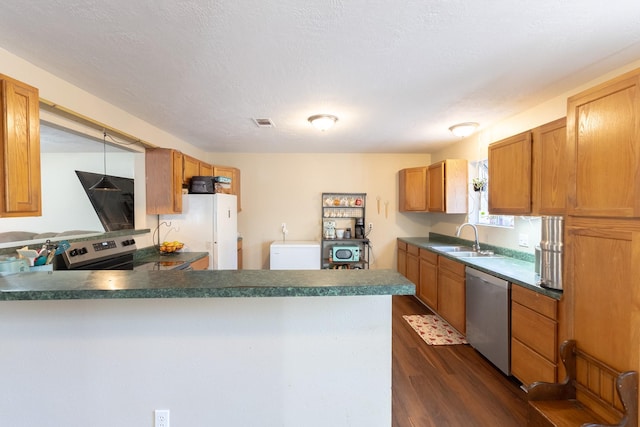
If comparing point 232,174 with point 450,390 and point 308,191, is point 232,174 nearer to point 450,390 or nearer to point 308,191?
point 308,191

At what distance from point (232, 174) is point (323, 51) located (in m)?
3.04

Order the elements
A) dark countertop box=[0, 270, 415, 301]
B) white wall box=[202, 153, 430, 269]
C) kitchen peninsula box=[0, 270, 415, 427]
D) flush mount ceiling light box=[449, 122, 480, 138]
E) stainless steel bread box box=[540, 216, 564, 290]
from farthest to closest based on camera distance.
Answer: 1. white wall box=[202, 153, 430, 269]
2. flush mount ceiling light box=[449, 122, 480, 138]
3. stainless steel bread box box=[540, 216, 564, 290]
4. kitchen peninsula box=[0, 270, 415, 427]
5. dark countertop box=[0, 270, 415, 301]

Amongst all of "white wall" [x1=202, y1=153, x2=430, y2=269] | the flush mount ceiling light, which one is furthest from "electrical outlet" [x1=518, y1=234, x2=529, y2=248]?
"white wall" [x1=202, y1=153, x2=430, y2=269]

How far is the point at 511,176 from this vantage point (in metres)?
2.36

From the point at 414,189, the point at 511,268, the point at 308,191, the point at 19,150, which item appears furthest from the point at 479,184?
the point at 19,150

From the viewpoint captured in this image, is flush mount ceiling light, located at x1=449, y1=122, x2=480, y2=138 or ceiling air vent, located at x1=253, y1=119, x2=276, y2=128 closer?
ceiling air vent, located at x1=253, y1=119, x2=276, y2=128

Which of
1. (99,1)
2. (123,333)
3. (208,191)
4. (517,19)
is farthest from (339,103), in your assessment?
(123,333)

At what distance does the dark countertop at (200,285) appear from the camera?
99 cm

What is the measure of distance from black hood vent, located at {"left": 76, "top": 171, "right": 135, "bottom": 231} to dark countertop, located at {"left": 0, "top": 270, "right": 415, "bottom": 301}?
53.2 inches

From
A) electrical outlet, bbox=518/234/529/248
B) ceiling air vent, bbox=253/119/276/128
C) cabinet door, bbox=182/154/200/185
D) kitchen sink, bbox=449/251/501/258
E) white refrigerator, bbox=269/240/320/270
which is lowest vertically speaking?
white refrigerator, bbox=269/240/320/270

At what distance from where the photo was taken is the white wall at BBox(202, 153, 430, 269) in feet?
15.0

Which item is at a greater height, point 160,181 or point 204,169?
point 204,169

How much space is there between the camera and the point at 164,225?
3.27 m

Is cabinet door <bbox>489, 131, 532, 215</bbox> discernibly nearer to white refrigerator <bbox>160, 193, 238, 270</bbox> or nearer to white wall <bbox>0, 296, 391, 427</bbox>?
white wall <bbox>0, 296, 391, 427</bbox>
